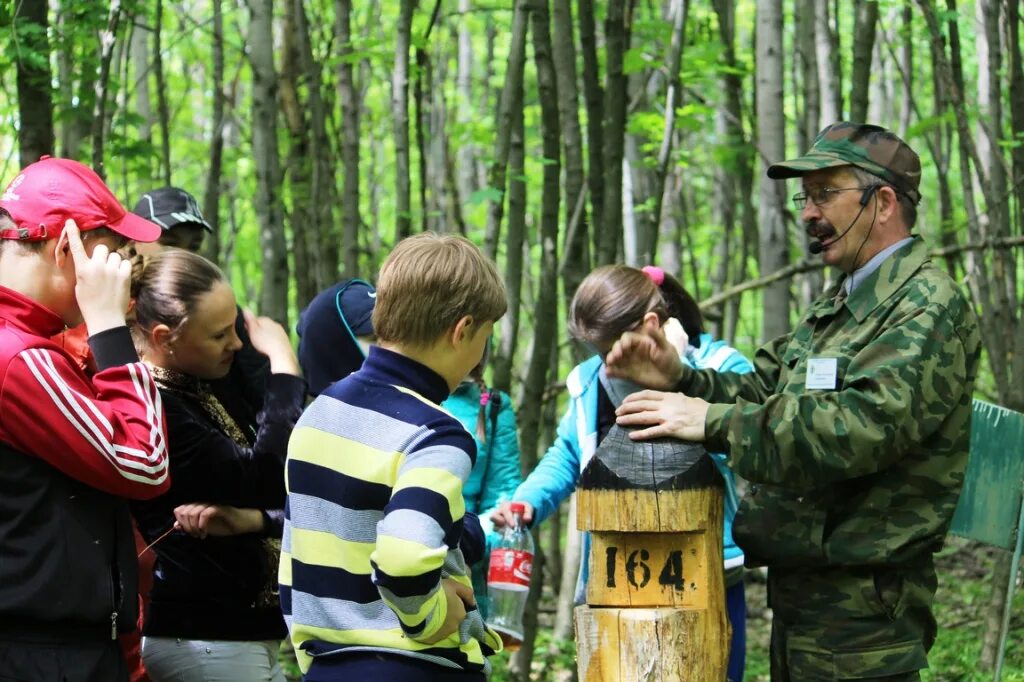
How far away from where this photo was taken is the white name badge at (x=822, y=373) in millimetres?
2693

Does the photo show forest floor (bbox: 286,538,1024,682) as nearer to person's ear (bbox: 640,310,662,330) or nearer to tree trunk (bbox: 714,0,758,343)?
tree trunk (bbox: 714,0,758,343)

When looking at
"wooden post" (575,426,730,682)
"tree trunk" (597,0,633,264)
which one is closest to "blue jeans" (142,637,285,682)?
"wooden post" (575,426,730,682)

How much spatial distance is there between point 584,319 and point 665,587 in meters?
1.13

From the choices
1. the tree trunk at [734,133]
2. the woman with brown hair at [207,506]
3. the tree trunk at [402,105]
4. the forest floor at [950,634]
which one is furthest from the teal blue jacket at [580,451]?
the tree trunk at [734,133]

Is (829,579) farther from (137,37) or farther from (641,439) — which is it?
(137,37)

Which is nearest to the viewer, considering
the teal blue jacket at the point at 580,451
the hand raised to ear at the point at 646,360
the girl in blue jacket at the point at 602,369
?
the hand raised to ear at the point at 646,360

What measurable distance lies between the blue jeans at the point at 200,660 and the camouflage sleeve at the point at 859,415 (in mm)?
1453

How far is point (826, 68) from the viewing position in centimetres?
707

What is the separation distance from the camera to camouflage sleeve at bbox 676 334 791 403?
10.0 ft

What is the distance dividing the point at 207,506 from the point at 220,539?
0.16 metres

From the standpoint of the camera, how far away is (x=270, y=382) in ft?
10.2

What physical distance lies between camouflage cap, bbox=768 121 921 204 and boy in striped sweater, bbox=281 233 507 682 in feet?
3.57

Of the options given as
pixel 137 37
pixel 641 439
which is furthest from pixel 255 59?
pixel 137 37

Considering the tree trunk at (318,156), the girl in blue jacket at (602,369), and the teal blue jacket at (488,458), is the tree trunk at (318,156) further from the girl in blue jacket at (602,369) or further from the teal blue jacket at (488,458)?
the girl in blue jacket at (602,369)
